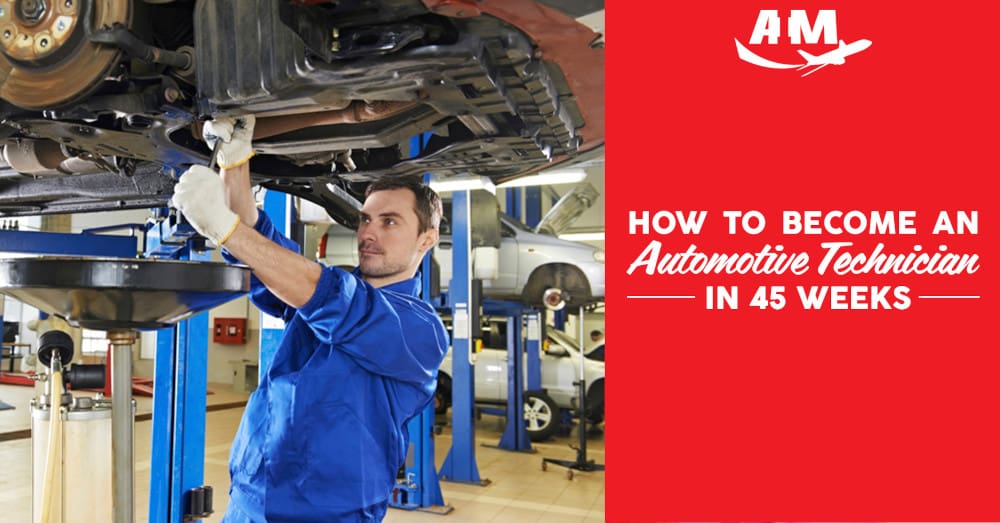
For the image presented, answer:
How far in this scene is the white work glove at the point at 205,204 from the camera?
4.17 ft

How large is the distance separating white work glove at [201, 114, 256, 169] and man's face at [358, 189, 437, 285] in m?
0.37

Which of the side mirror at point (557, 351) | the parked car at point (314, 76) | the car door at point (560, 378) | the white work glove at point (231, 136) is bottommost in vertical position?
the car door at point (560, 378)

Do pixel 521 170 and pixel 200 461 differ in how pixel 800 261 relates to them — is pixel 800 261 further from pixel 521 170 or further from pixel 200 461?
pixel 200 461

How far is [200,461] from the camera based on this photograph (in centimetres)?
271

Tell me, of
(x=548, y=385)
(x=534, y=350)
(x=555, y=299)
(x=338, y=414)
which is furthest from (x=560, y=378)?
(x=338, y=414)

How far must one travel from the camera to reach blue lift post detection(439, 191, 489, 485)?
4.68m

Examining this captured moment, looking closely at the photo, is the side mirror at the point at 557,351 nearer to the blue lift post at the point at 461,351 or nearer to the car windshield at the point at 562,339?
the car windshield at the point at 562,339

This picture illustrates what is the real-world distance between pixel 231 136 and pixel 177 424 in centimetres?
152

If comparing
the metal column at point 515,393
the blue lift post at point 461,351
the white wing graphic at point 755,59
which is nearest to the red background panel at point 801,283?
the white wing graphic at point 755,59

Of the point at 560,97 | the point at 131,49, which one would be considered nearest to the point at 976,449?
the point at 560,97

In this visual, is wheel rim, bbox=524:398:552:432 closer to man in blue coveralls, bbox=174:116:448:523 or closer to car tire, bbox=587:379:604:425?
car tire, bbox=587:379:604:425

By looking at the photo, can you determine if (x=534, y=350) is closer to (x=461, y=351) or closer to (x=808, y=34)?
(x=461, y=351)

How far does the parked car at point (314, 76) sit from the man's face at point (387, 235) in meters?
0.14

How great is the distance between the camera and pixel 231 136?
1571 millimetres
